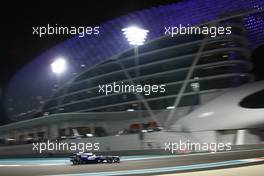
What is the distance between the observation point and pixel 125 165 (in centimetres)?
505

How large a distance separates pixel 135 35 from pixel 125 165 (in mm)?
1597

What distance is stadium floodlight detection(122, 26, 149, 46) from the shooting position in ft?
17.1

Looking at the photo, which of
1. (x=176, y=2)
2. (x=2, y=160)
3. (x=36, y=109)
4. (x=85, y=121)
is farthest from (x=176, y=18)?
(x=2, y=160)

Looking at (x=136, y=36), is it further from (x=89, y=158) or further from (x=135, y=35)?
(x=89, y=158)

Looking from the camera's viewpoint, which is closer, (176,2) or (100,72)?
(100,72)

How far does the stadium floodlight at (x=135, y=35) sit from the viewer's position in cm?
522

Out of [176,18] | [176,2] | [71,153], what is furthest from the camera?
[176,2]

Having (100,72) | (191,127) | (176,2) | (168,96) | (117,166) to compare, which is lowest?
(117,166)

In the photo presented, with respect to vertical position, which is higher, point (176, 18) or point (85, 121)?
point (176, 18)

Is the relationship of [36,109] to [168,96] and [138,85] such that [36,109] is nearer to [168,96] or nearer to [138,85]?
[138,85]

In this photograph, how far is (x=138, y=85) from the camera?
5.13 m

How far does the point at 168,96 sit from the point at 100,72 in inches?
35.7

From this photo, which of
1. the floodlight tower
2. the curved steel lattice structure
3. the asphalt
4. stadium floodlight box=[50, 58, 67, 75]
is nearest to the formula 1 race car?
the asphalt

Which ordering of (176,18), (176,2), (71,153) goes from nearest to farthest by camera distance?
(71,153) → (176,18) → (176,2)
